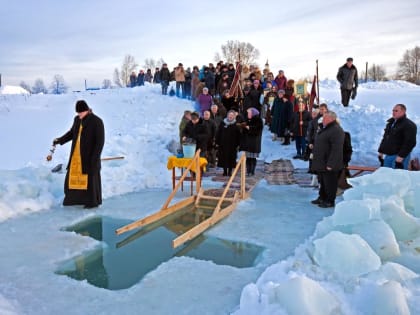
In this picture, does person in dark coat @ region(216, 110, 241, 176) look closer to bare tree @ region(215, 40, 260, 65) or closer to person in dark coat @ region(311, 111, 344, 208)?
person in dark coat @ region(311, 111, 344, 208)

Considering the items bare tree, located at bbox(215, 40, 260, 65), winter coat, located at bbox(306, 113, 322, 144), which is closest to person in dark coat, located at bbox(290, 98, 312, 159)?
winter coat, located at bbox(306, 113, 322, 144)

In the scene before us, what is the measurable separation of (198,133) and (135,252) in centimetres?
460

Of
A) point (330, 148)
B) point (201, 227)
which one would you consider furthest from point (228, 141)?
point (201, 227)

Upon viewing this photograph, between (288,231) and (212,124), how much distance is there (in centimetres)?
471

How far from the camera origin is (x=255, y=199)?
7.05m

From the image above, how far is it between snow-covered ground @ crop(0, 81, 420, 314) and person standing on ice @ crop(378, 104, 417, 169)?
1241mm

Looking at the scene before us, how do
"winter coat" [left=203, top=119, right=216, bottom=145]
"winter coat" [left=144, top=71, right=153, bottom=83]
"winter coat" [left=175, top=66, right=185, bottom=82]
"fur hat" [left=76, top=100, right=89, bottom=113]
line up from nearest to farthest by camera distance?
"fur hat" [left=76, top=100, right=89, bottom=113] < "winter coat" [left=203, top=119, right=216, bottom=145] < "winter coat" [left=175, top=66, right=185, bottom=82] < "winter coat" [left=144, top=71, right=153, bottom=83]

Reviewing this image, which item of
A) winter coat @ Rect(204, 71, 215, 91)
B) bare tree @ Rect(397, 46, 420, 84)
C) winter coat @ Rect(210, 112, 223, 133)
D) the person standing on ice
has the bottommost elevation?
→ the person standing on ice

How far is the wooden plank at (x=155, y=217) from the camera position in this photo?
5.02 m

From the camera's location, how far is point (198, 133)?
347 inches

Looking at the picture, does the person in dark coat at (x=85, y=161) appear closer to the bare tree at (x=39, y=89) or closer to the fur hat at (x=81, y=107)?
the fur hat at (x=81, y=107)

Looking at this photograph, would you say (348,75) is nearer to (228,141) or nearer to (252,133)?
(252,133)

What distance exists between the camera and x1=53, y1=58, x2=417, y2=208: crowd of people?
6258mm

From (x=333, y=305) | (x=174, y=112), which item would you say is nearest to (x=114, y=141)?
(x=174, y=112)
